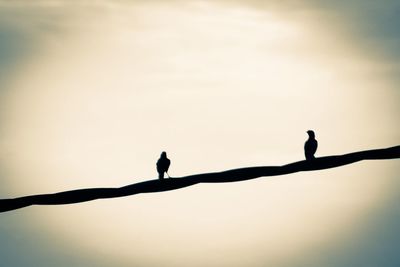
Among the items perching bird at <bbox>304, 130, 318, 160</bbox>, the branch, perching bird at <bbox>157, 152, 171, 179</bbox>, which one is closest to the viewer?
the branch

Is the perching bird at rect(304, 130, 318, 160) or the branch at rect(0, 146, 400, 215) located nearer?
the branch at rect(0, 146, 400, 215)

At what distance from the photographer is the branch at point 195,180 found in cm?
679

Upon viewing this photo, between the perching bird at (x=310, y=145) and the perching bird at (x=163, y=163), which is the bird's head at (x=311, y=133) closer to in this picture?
the perching bird at (x=310, y=145)

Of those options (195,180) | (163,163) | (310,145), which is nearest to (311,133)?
(310,145)

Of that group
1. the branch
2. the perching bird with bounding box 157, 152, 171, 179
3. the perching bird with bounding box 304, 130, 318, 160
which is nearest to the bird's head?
the perching bird with bounding box 304, 130, 318, 160

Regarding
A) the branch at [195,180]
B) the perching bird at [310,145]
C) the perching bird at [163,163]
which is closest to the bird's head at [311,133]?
the perching bird at [310,145]

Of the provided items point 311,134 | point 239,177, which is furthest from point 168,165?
point 239,177

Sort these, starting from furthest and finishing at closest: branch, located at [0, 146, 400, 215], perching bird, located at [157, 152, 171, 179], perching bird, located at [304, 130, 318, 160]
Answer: perching bird, located at [157, 152, 171, 179], perching bird, located at [304, 130, 318, 160], branch, located at [0, 146, 400, 215]

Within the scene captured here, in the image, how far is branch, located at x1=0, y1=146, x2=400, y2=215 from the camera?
6785 millimetres

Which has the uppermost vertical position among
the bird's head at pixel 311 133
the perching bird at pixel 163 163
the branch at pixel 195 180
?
the bird's head at pixel 311 133

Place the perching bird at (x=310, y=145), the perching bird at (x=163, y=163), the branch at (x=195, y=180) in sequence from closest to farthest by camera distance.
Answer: the branch at (x=195, y=180), the perching bird at (x=310, y=145), the perching bird at (x=163, y=163)

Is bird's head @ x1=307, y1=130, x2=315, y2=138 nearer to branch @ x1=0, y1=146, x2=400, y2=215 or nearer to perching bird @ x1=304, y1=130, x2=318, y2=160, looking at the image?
perching bird @ x1=304, y1=130, x2=318, y2=160

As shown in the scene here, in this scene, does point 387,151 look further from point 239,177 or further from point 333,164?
point 239,177

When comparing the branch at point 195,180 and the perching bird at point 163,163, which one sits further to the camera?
the perching bird at point 163,163
